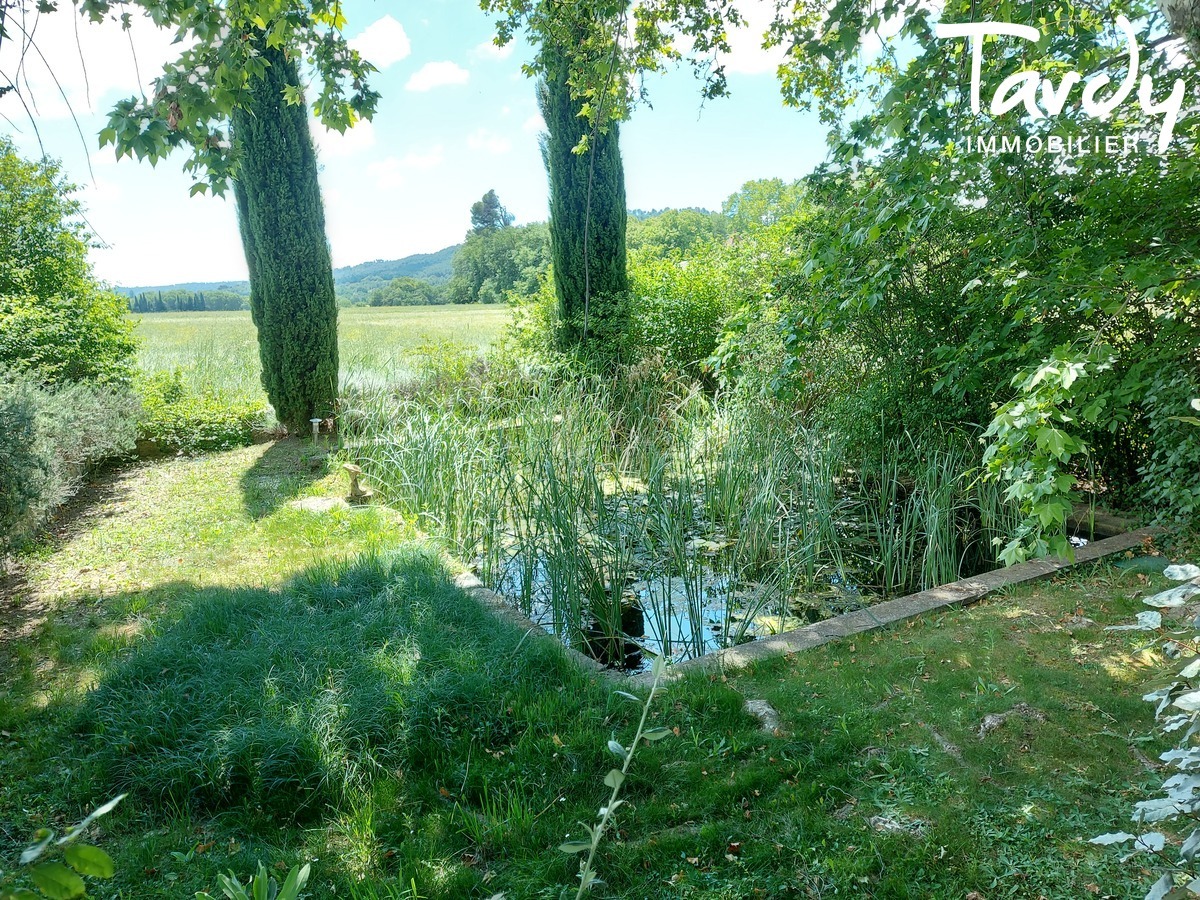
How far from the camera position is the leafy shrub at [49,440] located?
172 inches

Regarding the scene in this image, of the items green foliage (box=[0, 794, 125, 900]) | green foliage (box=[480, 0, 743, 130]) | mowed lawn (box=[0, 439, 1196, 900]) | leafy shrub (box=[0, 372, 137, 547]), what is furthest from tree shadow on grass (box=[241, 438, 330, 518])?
green foliage (box=[0, 794, 125, 900])

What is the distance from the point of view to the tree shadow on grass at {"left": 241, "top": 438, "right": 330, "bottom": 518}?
19.3 feet

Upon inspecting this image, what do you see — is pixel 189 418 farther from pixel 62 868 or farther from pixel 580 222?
pixel 62 868

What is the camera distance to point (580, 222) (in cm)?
912

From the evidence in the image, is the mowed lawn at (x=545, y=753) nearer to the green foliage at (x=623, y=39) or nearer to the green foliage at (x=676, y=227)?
the green foliage at (x=623, y=39)

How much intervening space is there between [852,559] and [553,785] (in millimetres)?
2854

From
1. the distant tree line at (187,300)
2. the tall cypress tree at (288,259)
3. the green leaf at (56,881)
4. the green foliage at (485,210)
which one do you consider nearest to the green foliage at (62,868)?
the green leaf at (56,881)

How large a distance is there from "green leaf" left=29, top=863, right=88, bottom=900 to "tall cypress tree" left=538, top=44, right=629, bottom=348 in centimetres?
841

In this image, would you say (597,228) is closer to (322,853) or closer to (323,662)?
(323,662)

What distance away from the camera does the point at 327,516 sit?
520 centimetres

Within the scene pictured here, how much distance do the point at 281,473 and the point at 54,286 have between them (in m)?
3.67

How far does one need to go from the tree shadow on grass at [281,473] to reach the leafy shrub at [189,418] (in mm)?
483

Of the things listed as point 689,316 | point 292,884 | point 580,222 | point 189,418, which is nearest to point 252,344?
point 189,418

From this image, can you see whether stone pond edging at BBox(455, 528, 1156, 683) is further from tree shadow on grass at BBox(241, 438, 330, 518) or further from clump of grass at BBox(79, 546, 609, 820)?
tree shadow on grass at BBox(241, 438, 330, 518)
